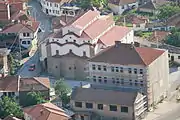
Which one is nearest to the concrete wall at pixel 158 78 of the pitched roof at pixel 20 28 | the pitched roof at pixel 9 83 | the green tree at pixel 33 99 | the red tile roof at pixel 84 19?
the green tree at pixel 33 99

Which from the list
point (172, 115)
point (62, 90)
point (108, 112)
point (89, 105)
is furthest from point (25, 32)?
point (172, 115)

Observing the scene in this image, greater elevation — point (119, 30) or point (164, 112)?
point (119, 30)

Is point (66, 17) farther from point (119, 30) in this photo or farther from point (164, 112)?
point (164, 112)

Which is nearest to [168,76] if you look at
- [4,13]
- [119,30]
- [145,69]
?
[145,69]

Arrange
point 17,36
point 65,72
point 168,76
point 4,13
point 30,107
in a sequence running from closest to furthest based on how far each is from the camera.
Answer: point 30,107
point 168,76
point 65,72
point 17,36
point 4,13

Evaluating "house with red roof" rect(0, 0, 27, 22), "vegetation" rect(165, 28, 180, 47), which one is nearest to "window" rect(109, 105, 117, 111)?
"vegetation" rect(165, 28, 180, 47)

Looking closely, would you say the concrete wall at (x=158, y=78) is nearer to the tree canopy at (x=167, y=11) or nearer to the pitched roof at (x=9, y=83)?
the pitched roof at (x=9, y=83)

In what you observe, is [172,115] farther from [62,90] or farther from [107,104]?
[62,90]
